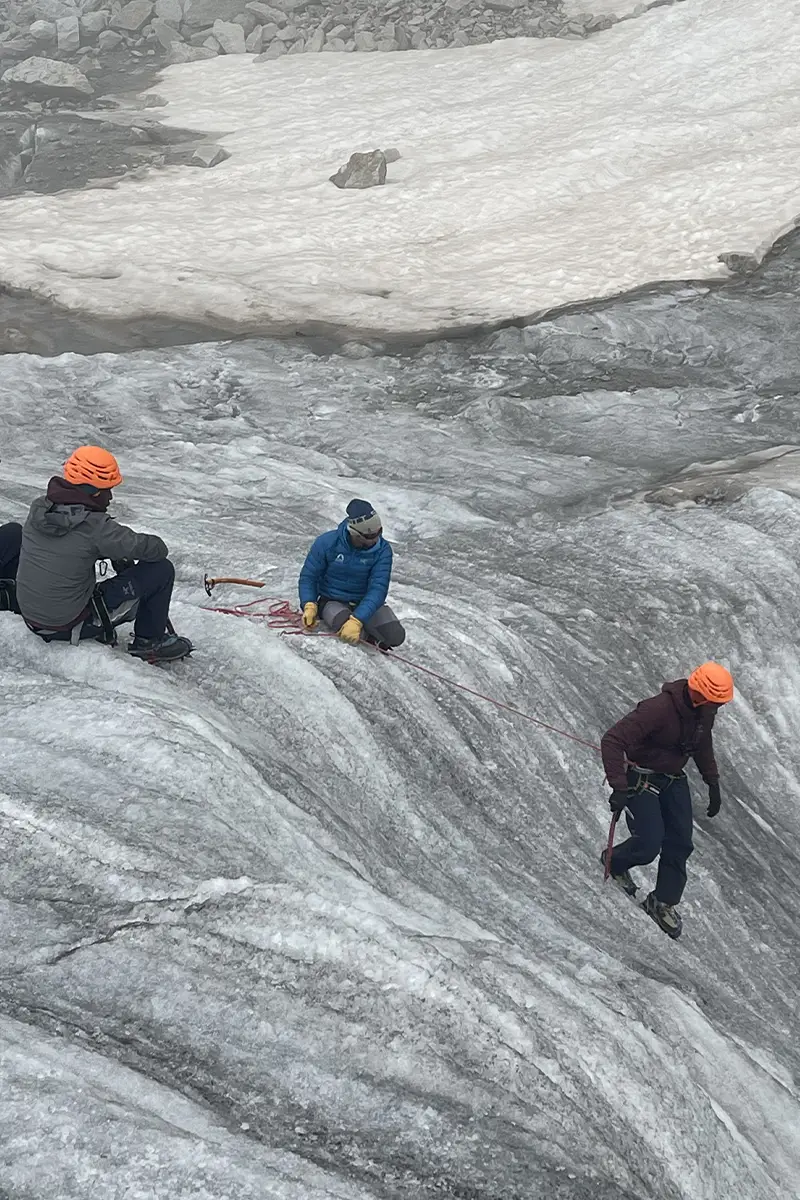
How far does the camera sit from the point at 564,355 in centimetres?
1942

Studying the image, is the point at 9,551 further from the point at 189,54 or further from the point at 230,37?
the point at 230,37

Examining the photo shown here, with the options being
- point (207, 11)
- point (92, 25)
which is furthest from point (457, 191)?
point (92, 25)

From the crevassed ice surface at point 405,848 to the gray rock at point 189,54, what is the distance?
83.8 ft

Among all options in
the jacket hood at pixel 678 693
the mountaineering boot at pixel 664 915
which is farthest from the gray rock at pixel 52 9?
the mountaineering boot at pixel 664 915

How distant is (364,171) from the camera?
87.5 ft

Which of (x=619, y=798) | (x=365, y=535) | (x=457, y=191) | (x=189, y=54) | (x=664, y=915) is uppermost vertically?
(x=189, y=54)

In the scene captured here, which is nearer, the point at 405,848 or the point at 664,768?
the point at 405,848

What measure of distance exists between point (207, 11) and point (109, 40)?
12.1 ft

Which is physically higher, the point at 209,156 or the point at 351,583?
the point at 209,156

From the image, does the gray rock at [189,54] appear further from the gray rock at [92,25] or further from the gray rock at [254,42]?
the gray rock at [92,25]

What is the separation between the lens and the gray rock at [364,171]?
87.5 ft

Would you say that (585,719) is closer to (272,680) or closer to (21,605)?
(272,680)

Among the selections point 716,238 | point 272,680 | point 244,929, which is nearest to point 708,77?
point 716,238

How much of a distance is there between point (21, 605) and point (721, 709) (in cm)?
766
